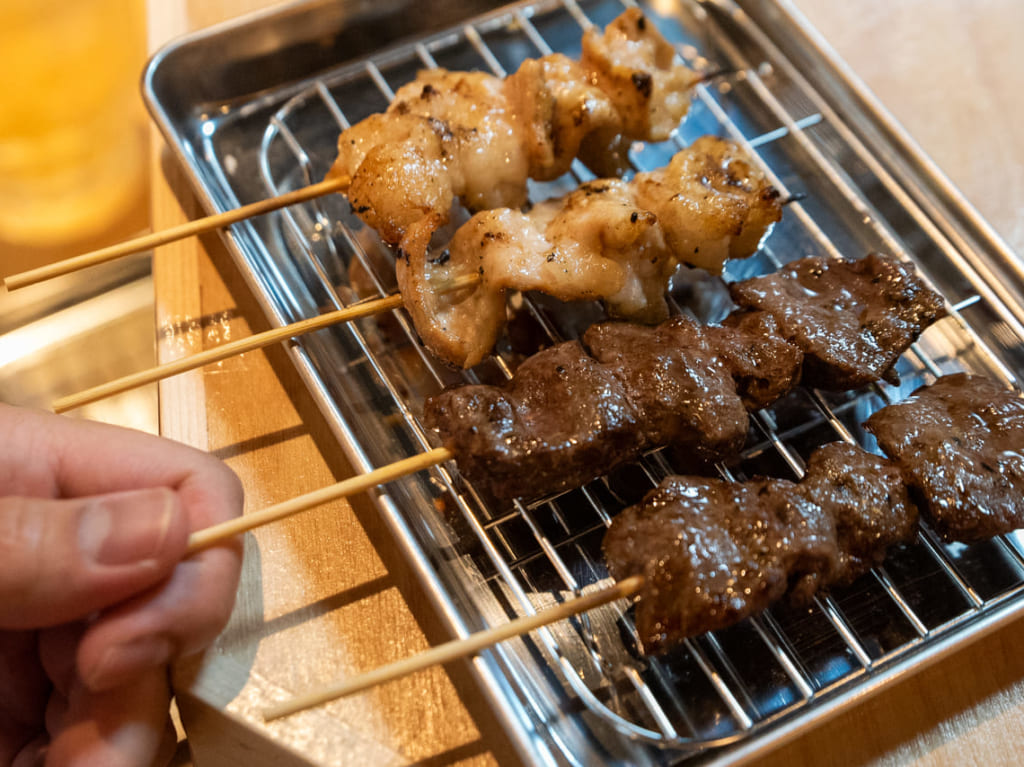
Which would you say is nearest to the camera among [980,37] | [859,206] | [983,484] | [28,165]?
[983,484]

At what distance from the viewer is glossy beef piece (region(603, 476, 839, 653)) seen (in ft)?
6.25

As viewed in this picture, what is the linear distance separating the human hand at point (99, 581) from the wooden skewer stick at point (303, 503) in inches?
2.2

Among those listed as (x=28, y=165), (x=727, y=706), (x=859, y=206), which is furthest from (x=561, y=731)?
(x=28, y=165)

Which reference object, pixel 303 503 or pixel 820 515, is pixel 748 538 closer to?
pixel 820 515

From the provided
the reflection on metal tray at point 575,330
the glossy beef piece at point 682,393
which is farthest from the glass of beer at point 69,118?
the glossy beef piece at point 682,393

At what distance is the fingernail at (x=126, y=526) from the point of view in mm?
1633

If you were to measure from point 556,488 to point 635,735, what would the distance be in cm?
59

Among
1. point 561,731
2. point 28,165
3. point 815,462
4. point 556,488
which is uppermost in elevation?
point 28,165

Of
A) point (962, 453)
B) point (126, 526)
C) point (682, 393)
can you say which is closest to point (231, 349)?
point (126, 526)

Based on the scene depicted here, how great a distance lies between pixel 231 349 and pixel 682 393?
3.83 feet

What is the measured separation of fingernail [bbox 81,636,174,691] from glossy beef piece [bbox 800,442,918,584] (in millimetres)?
1509

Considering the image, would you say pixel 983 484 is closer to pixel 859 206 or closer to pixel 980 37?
pixel 859 206

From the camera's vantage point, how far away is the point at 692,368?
2199mm

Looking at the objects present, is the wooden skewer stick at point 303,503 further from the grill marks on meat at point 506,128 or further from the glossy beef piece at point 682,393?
the grill marks on meat at point 506,128
